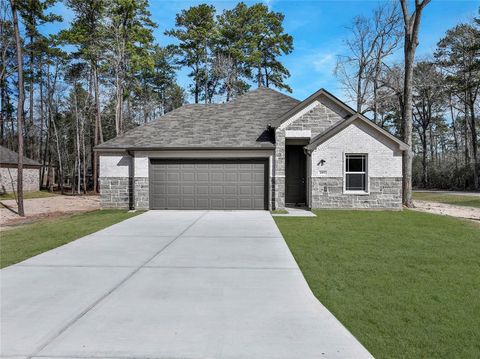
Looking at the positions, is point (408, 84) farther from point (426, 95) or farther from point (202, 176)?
point (426, 95)

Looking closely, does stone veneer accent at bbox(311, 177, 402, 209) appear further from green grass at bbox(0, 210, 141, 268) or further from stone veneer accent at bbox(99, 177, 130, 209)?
stone veneer accent at bbox(99, 177, 130, 209)

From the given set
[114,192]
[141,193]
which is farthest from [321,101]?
[114,192]

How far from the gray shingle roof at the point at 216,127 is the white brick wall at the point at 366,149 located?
2748 mm

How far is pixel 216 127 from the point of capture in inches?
604

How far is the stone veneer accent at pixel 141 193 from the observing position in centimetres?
1406

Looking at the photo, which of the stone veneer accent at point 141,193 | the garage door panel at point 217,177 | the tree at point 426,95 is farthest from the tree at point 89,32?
the tree at point 426,95

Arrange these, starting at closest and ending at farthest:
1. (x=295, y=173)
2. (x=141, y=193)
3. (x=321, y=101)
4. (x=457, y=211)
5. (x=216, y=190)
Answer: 1. (x=216, y=190)
2. (x=141, y=193)
3. (x=321, y=101)
4. (x=457, y=211)
5. (x=295, y=173)

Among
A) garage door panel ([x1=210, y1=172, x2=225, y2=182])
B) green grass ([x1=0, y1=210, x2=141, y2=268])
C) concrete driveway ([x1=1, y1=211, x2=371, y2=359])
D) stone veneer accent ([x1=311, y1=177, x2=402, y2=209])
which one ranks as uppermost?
garage door panel ([x1=210, y1=172, x2=225, y2=182])

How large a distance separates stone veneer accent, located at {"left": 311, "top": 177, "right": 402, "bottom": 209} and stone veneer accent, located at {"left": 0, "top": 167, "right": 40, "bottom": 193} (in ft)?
81.2

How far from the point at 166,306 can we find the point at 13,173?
30.6 m

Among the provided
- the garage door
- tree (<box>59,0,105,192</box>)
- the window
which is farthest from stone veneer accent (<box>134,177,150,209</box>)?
tree (<box>59,0,105,192</box>)

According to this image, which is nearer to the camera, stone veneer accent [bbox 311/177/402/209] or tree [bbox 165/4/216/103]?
stone veneer accent [bbox 311/177/402/209]

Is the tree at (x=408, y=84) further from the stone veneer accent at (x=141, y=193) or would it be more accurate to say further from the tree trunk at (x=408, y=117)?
the stone veneer accent at (x=141, y=193)

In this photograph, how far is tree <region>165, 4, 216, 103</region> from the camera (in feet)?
104
